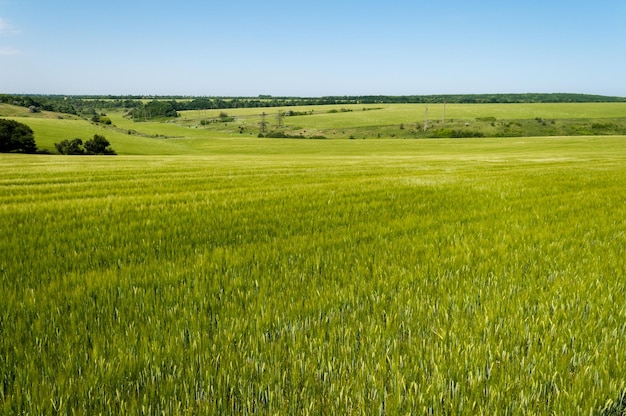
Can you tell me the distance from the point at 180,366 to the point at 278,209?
610cm

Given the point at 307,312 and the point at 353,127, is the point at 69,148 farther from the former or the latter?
the point at 353,127

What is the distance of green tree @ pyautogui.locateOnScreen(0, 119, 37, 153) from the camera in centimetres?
6569

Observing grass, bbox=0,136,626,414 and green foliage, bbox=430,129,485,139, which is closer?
grass, bbox=0,136,626,414

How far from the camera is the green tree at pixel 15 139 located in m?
65.7

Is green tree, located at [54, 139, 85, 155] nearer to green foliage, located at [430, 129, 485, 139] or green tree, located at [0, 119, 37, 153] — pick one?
green tree, located at [0, 119, 37, 153]

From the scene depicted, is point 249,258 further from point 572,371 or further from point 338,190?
point 338,190

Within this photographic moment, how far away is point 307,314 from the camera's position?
351 centimetres

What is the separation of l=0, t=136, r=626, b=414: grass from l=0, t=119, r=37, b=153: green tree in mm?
74090

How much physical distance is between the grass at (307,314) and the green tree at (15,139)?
74090mm

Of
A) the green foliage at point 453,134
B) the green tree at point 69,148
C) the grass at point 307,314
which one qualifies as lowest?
the grass at point 307,314

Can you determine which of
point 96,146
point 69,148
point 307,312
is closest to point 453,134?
point 96,146

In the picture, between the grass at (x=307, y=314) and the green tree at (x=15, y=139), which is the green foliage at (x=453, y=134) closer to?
the green tree at (x=15, y=139)

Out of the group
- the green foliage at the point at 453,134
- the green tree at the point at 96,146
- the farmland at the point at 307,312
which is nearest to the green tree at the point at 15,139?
the green tree at the point at 96,146

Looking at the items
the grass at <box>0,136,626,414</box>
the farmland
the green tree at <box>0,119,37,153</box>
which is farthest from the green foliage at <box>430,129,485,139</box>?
the grass at <box>0,136,626,414</box>
